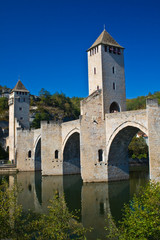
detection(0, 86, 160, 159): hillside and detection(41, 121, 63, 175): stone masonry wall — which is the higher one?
detection(0, 86, 160, 159): hillside

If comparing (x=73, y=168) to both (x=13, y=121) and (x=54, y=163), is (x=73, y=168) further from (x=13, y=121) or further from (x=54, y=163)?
(x=13, y=121)

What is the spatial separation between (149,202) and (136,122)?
13.2 metres

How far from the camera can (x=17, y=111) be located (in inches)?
1802

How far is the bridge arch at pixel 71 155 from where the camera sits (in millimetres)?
31925

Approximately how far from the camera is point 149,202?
8414 millimetres

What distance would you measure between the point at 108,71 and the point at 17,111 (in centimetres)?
2442

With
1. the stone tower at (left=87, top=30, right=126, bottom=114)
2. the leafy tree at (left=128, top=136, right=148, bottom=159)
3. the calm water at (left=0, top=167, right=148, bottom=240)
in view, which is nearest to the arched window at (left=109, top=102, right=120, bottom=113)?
the stone tower at (left=87, top=30, right=126, bottom=114)

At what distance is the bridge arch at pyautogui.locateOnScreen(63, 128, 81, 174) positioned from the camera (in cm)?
3192

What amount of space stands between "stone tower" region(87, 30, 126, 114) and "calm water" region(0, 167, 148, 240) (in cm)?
758

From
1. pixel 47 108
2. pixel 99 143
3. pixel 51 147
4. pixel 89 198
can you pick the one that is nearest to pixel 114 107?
pixel 99 143

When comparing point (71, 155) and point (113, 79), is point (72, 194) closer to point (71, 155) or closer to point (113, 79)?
point (71, 155)

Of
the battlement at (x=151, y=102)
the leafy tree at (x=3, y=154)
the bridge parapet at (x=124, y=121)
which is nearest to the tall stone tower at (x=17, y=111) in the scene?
the leafy tree at (x=3, y=154)

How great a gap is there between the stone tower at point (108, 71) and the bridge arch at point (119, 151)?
2.96m

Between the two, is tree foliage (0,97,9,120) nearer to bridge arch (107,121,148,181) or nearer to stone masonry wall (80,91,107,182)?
stone masonry wall (80,91,107,182)
